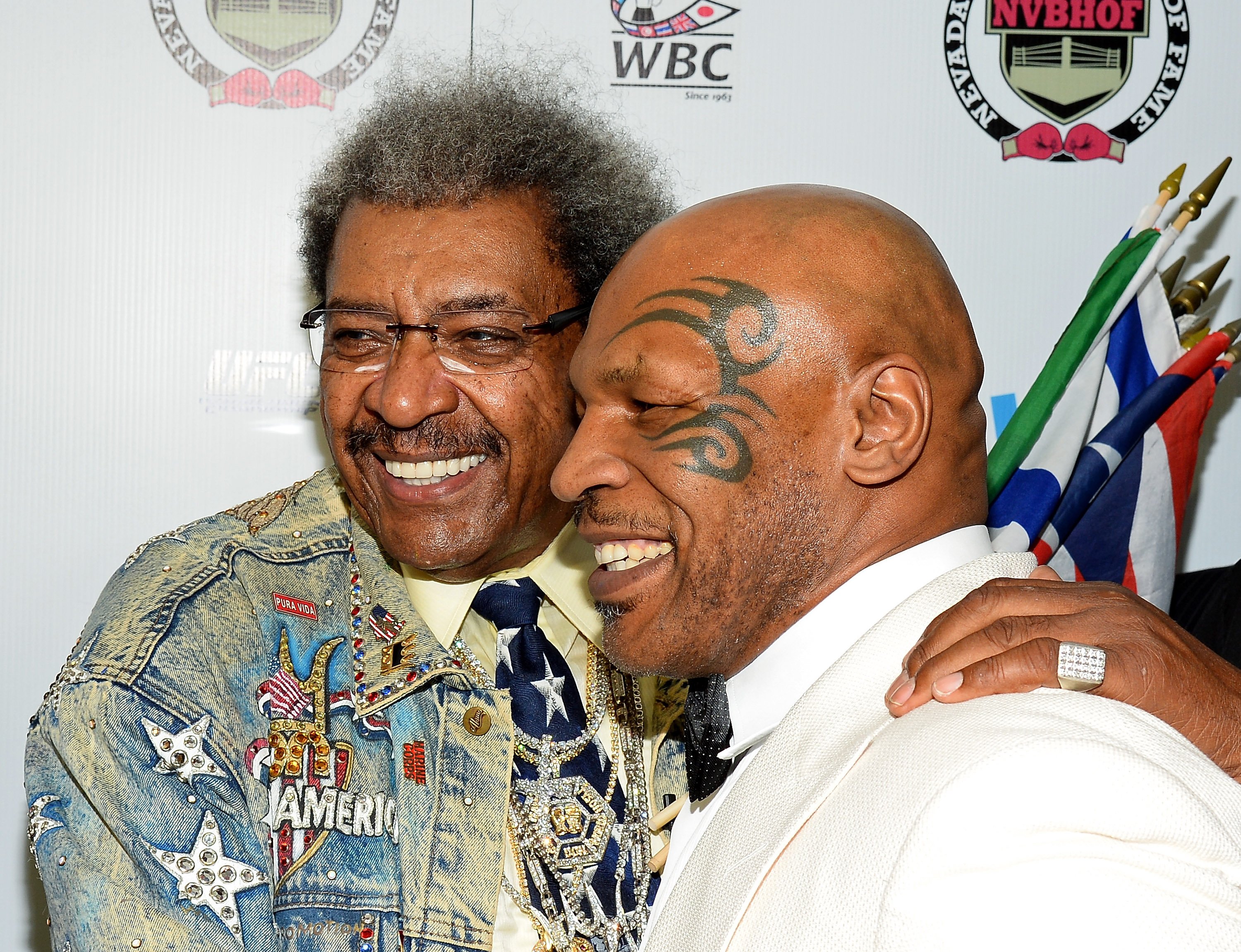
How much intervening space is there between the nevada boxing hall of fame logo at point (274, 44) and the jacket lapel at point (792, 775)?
178 cm

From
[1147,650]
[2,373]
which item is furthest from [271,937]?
[2,373]

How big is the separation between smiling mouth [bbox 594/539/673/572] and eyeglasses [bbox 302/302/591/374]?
50 cm

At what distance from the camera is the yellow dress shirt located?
1797 mm

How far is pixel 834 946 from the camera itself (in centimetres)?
88

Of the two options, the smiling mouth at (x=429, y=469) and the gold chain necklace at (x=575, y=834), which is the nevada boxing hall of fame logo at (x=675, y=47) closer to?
the smiling mouth at (x=429, y=469)

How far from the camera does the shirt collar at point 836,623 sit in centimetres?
115

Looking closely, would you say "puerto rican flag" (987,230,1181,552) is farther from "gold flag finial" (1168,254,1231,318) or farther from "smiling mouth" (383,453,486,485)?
"smiling mouth" (383,453,486,485)

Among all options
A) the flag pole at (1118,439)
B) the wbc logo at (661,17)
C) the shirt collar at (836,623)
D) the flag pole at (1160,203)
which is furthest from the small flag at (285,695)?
the flag pole at (1160,203)

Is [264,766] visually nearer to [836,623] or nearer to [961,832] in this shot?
[836,623]

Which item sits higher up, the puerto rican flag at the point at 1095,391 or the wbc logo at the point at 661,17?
the wbc logo at the point at 661,17

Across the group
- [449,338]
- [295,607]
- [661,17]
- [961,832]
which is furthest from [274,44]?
[961,832]

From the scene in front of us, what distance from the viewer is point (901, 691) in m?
0.99

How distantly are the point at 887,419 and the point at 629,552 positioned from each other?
0.30 meters

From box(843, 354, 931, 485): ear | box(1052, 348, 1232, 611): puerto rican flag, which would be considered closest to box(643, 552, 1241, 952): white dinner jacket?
box(843, 354, 931, 485): ear
